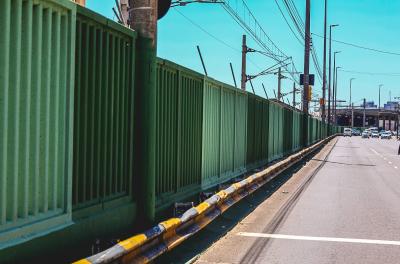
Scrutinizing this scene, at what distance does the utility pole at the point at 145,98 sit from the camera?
6762 millimetres

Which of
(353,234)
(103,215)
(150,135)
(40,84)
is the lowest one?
(353,234)

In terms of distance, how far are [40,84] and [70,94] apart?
0.45 meters

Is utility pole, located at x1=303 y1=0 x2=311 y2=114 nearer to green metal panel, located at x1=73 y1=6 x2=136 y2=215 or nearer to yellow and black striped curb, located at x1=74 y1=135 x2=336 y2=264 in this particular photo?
yellow and black striped curb, located at x1=74 y1=135 x2=336 y2=264

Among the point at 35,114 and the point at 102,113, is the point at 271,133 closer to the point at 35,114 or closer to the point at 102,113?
the point at 102,113

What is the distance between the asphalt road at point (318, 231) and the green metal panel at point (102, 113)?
147 centimetres

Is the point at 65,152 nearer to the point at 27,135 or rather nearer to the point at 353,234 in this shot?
the point at 27,135

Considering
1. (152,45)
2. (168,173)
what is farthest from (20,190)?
(168,173)

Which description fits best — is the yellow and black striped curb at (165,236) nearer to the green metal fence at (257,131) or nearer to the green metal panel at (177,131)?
the green metal panel at (177,131)

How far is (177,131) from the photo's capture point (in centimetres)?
838

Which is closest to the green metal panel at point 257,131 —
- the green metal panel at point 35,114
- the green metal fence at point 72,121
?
the green metal fence at point 72,121

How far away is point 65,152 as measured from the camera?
16.7ft

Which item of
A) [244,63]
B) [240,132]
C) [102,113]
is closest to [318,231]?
[102,113]

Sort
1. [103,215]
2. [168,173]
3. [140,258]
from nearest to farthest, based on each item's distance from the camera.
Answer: [140,258], [103,215], [168,173]

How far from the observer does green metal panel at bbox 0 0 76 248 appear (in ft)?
13.9
